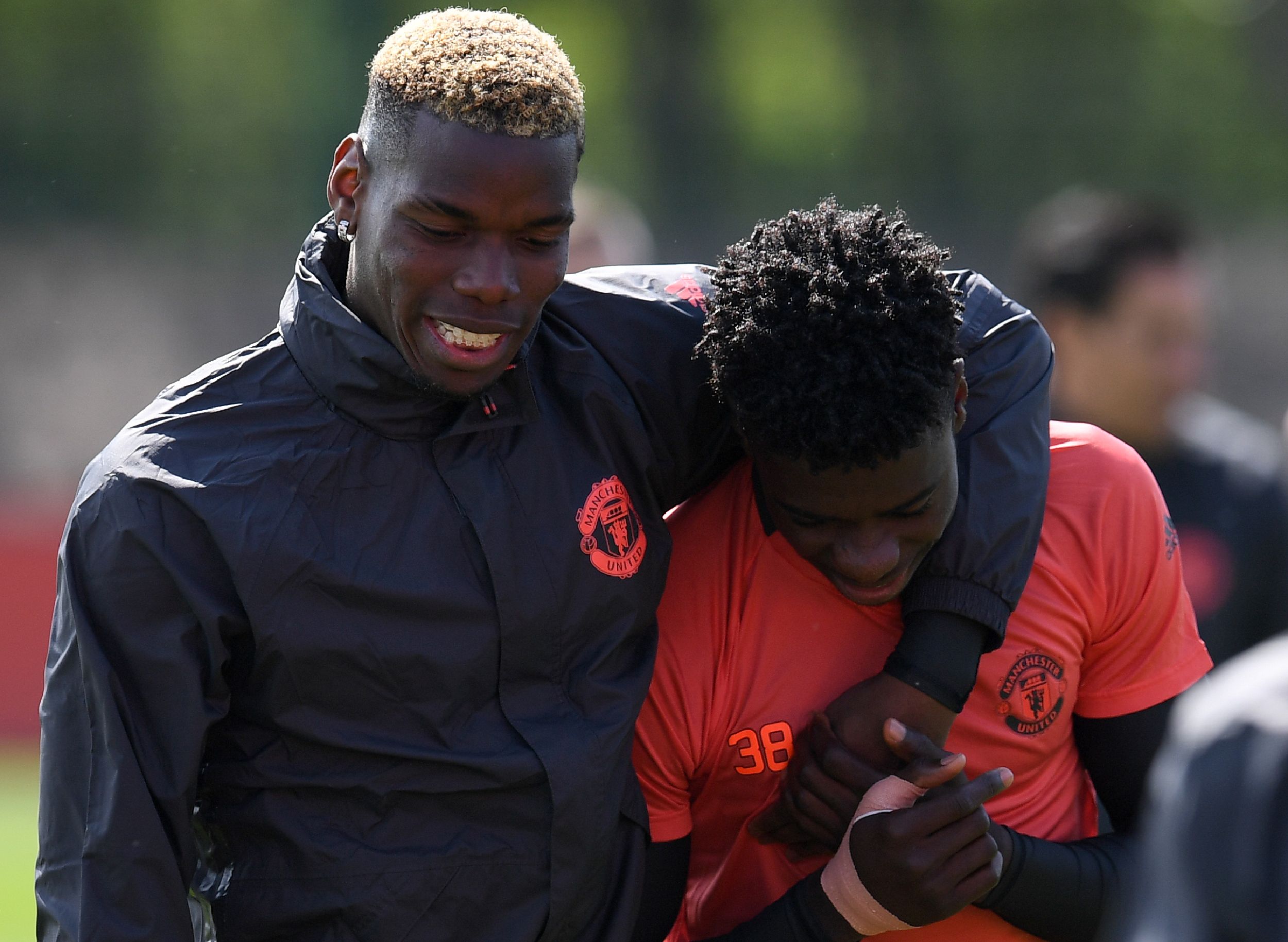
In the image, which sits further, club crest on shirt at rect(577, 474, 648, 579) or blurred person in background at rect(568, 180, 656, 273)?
blurred person in background at rect(568, 180, 656, 273)

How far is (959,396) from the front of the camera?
2.47 m

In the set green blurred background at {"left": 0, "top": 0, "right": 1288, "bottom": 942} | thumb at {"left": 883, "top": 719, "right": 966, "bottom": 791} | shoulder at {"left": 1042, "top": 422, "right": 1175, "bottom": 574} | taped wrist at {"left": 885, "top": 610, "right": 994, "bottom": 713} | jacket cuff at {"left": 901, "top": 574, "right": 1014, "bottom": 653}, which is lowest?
green blurred background at {"left": 0, "top": 0, "right": 1288, "bottom": 942}

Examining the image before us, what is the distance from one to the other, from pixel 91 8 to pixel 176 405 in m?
17.2

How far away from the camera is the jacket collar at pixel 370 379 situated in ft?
7.40

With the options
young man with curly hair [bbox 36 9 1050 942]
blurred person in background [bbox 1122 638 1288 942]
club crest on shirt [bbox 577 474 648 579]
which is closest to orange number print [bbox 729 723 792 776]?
young man with curly hair [bbox 36 9 1050 942]

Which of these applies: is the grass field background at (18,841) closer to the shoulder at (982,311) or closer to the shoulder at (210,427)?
the shoulder at (210,427)

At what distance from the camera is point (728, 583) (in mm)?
2561

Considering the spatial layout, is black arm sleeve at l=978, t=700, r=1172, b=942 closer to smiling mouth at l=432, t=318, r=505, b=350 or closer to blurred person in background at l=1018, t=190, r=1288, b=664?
smiling mouth at l=432, t=318, r=505, b=350

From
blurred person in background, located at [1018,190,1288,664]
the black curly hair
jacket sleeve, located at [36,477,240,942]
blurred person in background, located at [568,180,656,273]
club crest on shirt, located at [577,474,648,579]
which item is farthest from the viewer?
blurred person in background, located at [568,180,656,273]

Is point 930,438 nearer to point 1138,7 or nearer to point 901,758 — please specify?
point 901,758

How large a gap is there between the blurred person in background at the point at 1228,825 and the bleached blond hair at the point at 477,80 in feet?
4.30

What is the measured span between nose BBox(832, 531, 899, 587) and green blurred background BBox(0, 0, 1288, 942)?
9.46 meters

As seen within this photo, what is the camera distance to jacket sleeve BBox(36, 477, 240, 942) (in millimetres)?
2064

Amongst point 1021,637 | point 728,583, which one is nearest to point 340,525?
point 728,583
